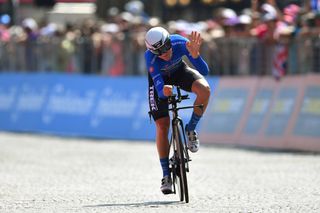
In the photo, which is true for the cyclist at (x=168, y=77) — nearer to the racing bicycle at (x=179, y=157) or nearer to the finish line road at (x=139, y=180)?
the racing bicycle at (x=179, y=157)

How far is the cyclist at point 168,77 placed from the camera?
33.7ft

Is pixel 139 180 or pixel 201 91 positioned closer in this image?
pixel 201 91

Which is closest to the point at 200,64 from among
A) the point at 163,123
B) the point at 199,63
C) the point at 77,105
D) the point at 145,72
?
the point at 199,63

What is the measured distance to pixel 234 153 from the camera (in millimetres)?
16891

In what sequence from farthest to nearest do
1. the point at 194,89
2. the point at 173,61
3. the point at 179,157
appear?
the point at 173,61, the point at 194,89, the point at 179,157

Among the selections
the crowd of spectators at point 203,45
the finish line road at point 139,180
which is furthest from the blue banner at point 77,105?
the finish line road at point 139,180

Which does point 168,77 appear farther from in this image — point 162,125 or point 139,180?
point 139,180

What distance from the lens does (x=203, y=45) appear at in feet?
63.3

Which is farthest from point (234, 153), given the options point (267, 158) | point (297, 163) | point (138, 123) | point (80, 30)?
point (80, 30)

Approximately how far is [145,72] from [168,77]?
32.5 ft

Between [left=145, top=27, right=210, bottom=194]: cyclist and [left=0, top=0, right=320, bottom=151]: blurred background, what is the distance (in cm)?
626

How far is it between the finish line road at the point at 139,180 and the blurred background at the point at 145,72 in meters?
0.78

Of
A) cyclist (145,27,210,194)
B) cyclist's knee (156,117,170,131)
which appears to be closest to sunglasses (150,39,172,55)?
cyclist (145,27,210,194)

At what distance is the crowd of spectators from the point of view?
17.6m
